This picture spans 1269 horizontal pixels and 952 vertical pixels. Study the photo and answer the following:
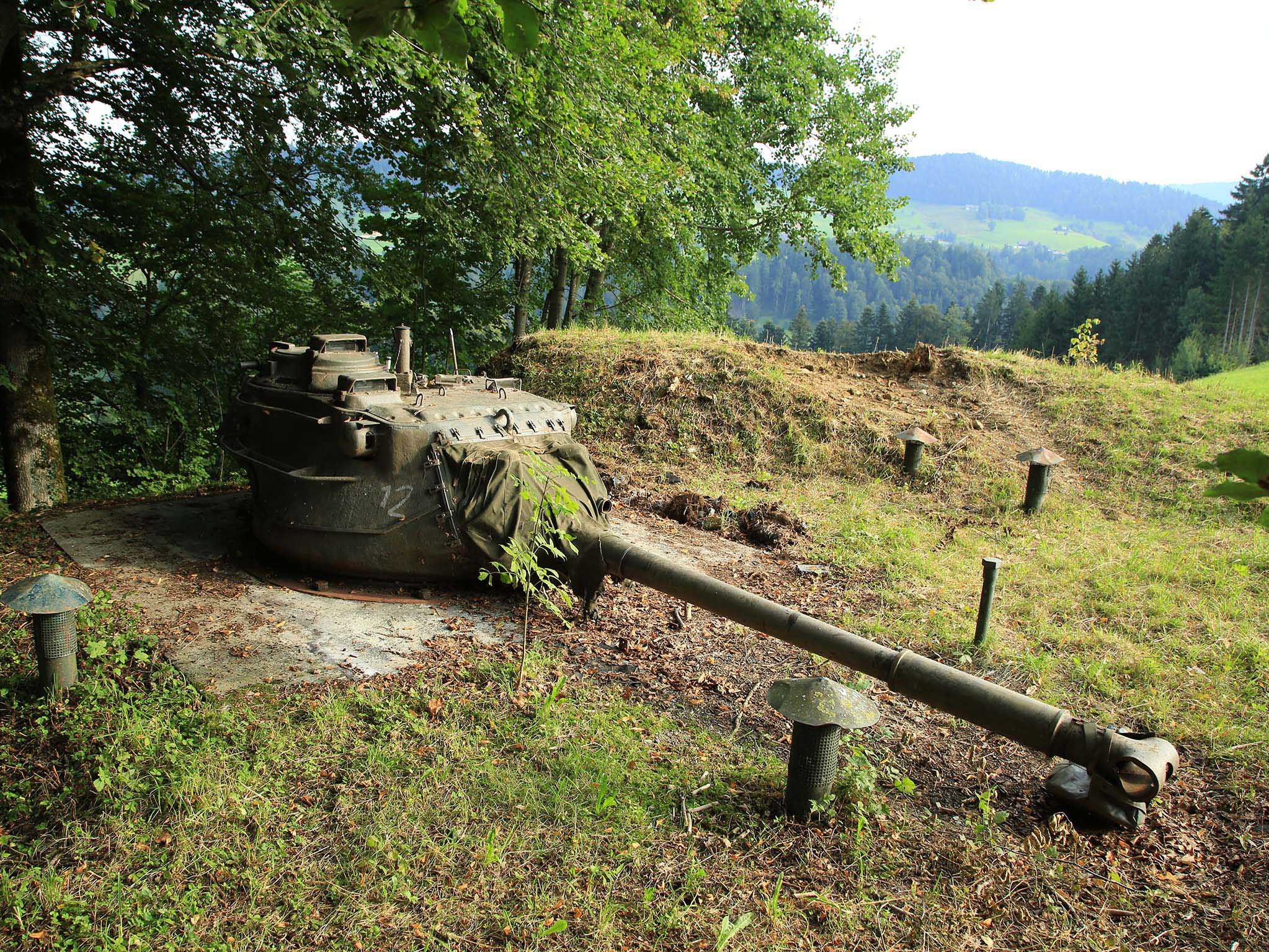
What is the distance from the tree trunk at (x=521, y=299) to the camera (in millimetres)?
17203

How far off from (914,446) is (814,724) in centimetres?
730

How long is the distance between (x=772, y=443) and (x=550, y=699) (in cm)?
717

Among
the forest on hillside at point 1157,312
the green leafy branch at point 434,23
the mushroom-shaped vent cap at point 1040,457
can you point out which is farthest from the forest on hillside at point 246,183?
the forest on hillside at point 1157,312

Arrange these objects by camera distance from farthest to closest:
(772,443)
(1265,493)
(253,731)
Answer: (772,443) → (253,731) → (1265,493)

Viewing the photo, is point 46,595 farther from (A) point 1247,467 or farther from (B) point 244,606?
(A) point 1247,467

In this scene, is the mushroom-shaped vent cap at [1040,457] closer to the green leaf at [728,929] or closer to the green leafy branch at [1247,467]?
the green leaf at [728,929]

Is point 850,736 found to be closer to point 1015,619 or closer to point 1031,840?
point 1031,840

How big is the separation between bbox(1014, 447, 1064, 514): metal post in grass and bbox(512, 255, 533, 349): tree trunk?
1060 centimetres

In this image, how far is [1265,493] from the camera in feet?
4.08

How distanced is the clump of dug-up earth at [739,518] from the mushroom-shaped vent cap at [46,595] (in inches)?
227

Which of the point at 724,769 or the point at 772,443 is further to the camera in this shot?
the point at 772,443

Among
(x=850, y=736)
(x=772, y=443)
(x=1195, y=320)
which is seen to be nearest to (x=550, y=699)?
(x=850, y=736)

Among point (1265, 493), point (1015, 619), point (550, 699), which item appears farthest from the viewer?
point (1015, 619)

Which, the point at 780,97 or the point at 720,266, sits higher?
the point at 780,97
